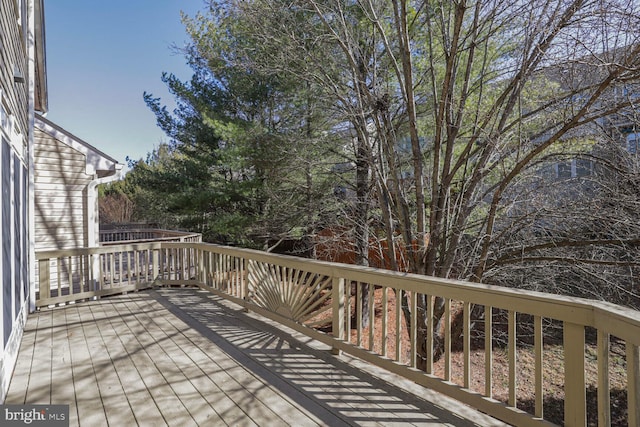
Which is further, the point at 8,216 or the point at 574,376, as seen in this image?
the point at 8,216

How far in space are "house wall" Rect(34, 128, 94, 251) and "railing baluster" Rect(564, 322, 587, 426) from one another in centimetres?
724

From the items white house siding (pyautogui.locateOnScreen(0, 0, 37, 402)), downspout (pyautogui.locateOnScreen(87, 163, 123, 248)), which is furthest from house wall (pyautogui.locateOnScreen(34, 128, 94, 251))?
white house siding (pyautogui.locateOnScreen(0, 0, 37, 402))

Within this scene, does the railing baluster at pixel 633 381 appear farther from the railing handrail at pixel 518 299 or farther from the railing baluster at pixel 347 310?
the railing baluster at pixel 347 310

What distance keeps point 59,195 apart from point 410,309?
20.9 ft

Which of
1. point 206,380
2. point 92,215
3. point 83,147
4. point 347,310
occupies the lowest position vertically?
point 206,380

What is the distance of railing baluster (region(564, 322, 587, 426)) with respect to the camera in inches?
72.3

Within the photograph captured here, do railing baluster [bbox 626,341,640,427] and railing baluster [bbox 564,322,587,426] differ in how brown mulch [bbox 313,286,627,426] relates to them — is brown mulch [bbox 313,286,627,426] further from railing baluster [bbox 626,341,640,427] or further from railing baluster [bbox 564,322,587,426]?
railing baluster [bbox 626,341,640,427]

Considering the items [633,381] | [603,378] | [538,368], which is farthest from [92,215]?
[633,381]

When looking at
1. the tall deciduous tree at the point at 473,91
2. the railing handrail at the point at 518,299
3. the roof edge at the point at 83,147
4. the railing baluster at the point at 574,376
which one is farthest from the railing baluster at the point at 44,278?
the railing baluster at the point at 574,376

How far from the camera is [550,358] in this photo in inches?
273

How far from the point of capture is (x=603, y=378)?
5.64 ft

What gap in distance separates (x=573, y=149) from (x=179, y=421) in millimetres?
5179

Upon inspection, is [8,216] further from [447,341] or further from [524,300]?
[524,300]

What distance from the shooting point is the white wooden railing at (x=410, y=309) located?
69.6 inches
